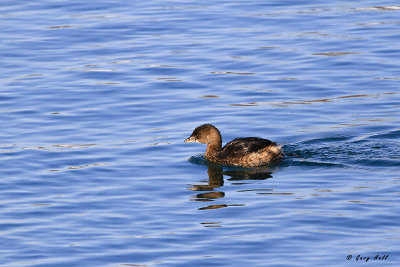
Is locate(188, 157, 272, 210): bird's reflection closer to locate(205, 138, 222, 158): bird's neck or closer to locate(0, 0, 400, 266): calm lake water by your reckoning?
locate(0, 0, 400, 266): calm lake water

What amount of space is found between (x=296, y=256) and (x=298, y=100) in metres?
7.29

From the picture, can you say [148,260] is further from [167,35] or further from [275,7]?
[275,7]

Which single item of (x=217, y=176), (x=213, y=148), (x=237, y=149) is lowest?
(x=217, y=176)

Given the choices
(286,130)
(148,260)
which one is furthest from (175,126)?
(148,260)

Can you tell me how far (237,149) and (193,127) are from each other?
171cm

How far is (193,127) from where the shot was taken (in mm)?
16578

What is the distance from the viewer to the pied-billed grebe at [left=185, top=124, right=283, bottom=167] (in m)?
14.8

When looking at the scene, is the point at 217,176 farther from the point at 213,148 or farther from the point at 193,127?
the point at 193,127

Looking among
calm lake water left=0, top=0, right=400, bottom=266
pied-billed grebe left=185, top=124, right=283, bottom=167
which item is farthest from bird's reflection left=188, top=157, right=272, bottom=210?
pied-billed grebe left=185, top=124, right=283, bottom=167

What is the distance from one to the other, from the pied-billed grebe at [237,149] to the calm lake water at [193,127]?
0.19 meters

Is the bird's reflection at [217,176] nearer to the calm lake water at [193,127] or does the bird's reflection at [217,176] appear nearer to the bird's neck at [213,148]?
the calm lake water at [193,127]

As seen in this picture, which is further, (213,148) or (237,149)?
(213,148)

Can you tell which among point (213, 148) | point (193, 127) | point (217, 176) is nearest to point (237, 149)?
point (217, 176)

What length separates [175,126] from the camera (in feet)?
55.0
